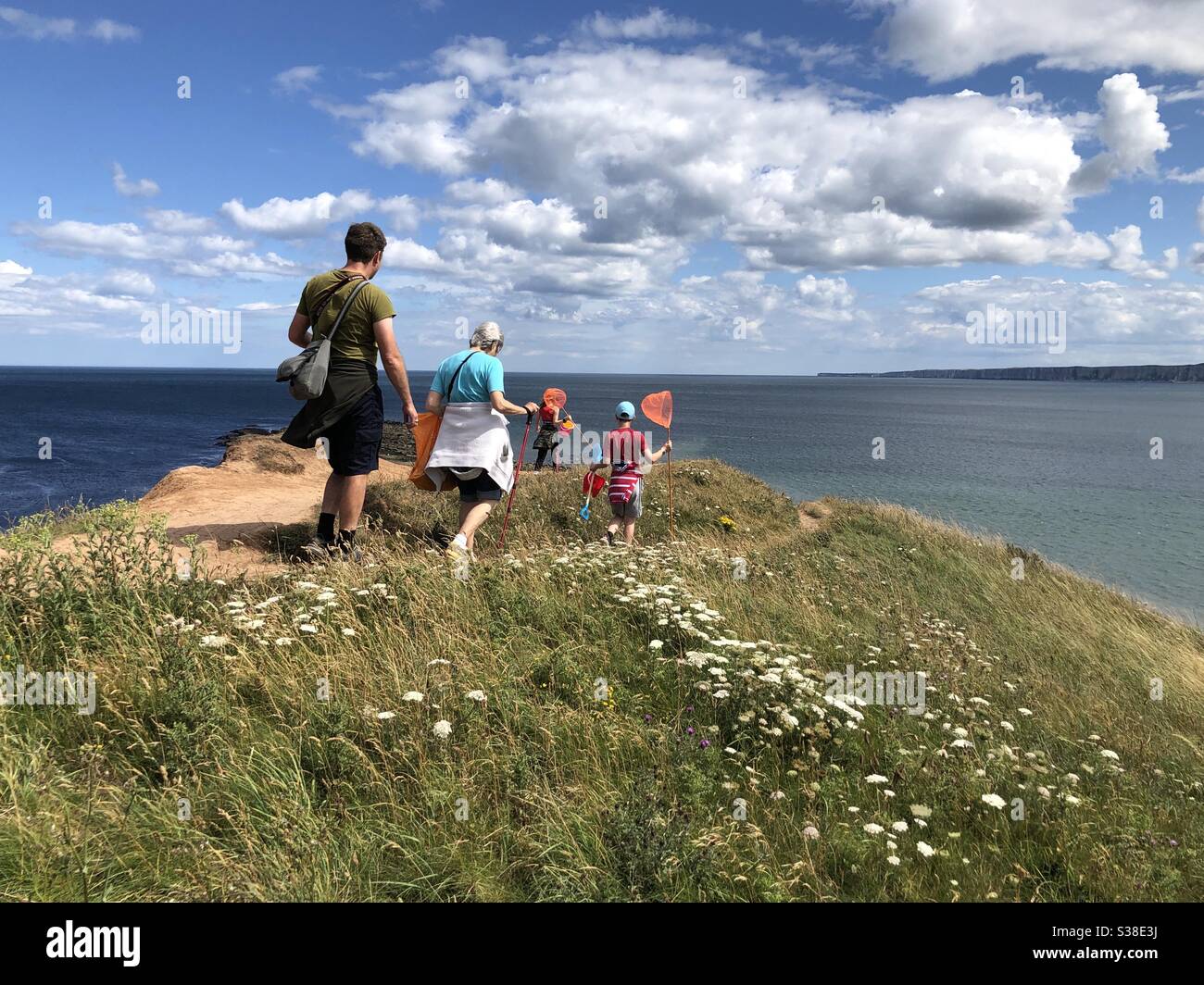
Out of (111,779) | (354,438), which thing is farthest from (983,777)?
(354,438)

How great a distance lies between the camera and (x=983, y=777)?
15.0 feet

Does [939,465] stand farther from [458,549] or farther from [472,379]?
[458,549]

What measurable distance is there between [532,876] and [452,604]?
9.01 feet

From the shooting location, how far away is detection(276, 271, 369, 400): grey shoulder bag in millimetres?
6480

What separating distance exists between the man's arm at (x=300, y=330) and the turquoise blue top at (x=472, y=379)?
4.29 ft

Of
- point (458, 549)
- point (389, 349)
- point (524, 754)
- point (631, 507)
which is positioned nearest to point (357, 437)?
point (389, 349)

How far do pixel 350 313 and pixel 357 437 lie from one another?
1.18 metres

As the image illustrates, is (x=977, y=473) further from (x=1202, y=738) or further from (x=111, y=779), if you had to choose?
(x=111, y=779)

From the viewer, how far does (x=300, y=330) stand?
7094 millimetres

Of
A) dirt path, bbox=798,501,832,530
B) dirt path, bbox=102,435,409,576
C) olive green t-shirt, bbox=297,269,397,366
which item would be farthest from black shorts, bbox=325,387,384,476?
dirt path, bbox=798,501,832,530

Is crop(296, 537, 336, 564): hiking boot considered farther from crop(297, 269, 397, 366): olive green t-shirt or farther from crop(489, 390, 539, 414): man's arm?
crop(489, 390, 539, 414): man's arm

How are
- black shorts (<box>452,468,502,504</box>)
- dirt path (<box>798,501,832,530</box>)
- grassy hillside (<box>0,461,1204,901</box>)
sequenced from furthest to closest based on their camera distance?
dirt path (<box>798,501,832,530</box>) → black shorts (<box>452,468,502,504</box>) → grassy hillside (<box>0,461,1204,901</box>)

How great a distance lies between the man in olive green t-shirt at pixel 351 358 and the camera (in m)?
6.77

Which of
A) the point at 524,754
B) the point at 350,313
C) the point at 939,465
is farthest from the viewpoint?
the point at 939,465
